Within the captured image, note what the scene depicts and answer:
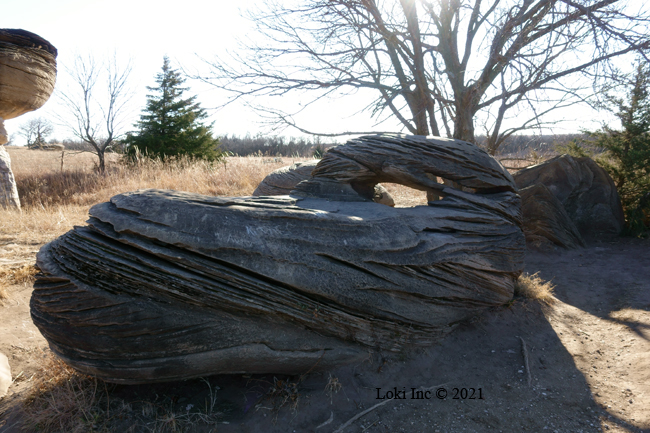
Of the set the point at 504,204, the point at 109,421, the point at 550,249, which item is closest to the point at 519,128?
the point at 550,249

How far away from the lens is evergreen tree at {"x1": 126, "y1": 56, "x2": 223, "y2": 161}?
14266 millimetres

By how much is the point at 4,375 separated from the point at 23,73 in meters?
6.43

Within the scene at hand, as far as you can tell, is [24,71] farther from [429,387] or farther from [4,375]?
[429,387]

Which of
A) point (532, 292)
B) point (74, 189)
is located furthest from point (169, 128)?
point (532, 292)

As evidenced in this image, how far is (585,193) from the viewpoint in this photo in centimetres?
692

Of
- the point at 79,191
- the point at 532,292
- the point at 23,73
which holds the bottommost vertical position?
the point at 532,292

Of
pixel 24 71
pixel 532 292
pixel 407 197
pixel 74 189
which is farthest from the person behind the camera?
pixel 74 189

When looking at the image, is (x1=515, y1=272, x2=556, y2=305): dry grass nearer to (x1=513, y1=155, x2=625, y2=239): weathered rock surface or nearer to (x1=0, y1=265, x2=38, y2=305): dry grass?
(x1=513, y1=155, x2=625, y2=239): weathered rock surface

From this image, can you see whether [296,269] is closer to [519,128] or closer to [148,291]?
[148,291]

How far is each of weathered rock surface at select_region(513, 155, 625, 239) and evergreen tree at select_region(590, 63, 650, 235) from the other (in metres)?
0.31

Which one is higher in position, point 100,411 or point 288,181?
point 288,181

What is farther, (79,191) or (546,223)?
(79,191)

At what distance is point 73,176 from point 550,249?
46.2 feet

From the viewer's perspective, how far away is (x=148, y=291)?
2498 millimetres
